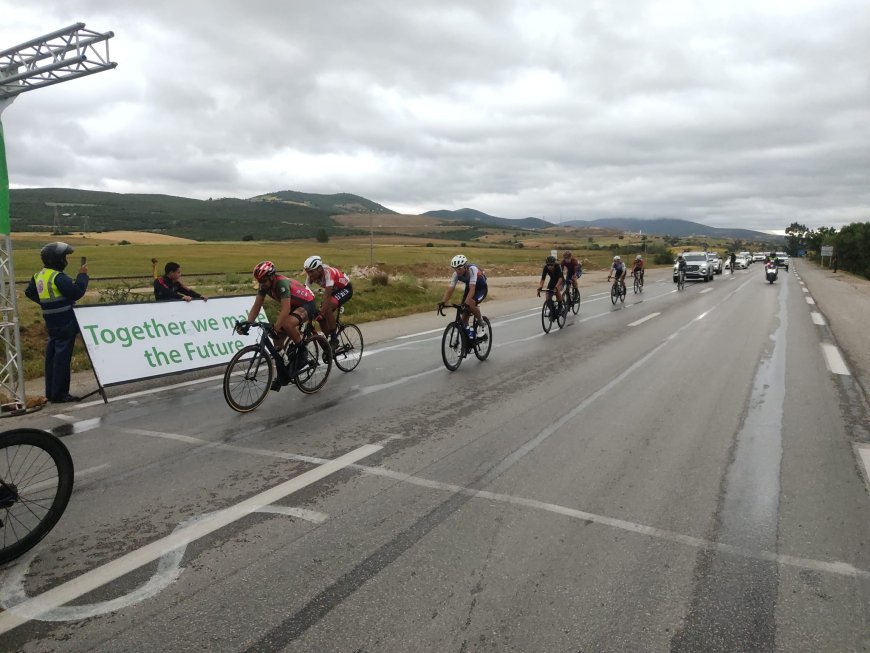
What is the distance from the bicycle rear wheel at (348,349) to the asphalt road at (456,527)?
62.5 inches

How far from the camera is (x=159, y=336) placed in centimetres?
830

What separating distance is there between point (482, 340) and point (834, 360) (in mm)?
6264

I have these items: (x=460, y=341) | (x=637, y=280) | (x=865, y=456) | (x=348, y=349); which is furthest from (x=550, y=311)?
(x=637, y=280)

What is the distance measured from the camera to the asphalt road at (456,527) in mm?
2793

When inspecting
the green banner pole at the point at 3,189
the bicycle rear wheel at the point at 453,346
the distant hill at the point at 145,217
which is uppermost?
the distant hill at the point at 145,217

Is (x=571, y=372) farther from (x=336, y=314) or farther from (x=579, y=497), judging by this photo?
(x=579, y=497)

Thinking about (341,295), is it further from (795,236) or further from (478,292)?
(795,236)

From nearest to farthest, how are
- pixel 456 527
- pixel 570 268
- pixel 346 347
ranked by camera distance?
pixel 456 527
pixel 346 347
pixel 570 268

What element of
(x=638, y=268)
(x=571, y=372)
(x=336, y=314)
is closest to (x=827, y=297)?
(x=638, y=268)

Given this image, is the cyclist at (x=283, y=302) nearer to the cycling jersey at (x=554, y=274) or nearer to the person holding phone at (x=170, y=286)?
the person holding phone at (x=170, y=286)

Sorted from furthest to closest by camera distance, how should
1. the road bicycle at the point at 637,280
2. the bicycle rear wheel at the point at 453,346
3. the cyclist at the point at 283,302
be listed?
the road bicycle at the point at 637,280, the bicycle rear wheel at the point at 453,346, the cyclist at the point at 283,302

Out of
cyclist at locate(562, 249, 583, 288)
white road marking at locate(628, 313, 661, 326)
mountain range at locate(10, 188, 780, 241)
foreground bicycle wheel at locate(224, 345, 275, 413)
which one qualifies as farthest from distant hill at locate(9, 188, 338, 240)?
foreground bicycle wheel at locate(224, 345, 275, 413)

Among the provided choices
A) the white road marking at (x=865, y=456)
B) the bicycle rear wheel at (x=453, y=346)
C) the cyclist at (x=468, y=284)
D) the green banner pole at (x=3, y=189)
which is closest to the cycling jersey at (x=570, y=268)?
the cyclist at (x=468, y=284)

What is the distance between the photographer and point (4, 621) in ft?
9.23
